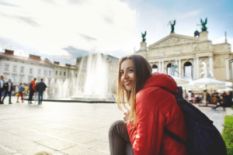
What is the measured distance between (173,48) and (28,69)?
41407 mm

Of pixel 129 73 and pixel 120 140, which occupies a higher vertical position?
pixel 129 73

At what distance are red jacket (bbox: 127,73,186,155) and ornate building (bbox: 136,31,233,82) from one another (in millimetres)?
42688

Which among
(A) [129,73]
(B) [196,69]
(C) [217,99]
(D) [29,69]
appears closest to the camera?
(A) [129,73]

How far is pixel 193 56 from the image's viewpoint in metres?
44.0

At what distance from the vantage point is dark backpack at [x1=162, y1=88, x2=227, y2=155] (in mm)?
910

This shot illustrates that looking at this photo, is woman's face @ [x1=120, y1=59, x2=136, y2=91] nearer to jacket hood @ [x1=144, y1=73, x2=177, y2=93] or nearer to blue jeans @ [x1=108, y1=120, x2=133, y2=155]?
jacket hood @ [x1=144, y1=73, x2=177, y2=93]

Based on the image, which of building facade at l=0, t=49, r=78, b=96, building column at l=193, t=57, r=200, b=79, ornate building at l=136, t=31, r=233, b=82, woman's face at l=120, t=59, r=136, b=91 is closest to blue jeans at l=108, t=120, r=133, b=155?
woman's face at l=120, t=59, r=136, b=91

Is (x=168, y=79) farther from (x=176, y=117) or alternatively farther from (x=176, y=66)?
(x=176, y=66)

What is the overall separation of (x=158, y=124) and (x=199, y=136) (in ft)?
0.74

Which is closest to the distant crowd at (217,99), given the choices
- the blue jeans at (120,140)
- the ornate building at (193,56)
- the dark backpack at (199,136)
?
the blue jeans at (120,140)

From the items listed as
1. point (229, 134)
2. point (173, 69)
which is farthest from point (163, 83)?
point (173, 69)

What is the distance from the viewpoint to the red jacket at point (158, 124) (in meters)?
0.97

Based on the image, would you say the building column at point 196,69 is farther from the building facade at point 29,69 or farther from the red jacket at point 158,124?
the red jacket at point 158,124

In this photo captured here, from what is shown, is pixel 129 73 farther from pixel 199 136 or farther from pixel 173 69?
pixel 173 69
